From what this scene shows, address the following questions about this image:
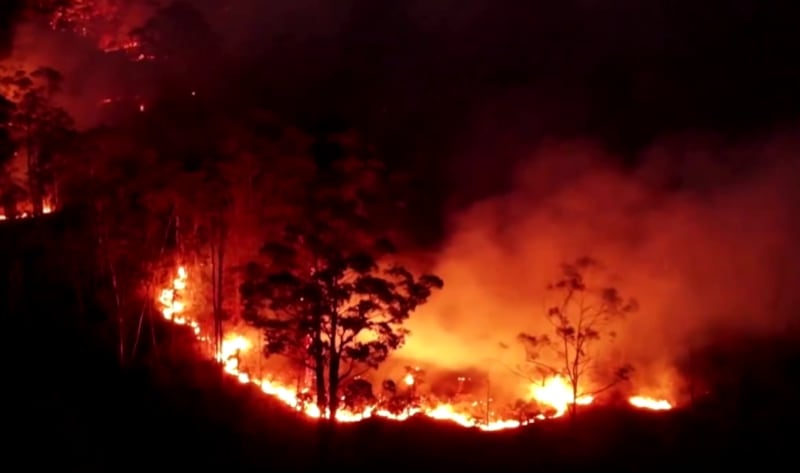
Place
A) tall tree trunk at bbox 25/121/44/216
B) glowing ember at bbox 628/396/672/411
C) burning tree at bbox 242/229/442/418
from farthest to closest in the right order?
tall tree trunk at bbox 25/121/44/216 < glowing ember at bbox 628/396/672/411 < burning tree at bbox 242/229/442/418

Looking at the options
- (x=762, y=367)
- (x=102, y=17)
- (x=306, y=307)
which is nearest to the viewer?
(x=306, y=307)

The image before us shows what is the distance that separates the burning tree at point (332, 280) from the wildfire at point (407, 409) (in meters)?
1.49

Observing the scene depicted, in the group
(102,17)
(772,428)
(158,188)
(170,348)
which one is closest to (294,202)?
(158,188)

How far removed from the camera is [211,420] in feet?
62.0

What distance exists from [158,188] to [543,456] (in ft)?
32.7

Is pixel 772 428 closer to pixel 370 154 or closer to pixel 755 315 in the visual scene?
pixel 755 315

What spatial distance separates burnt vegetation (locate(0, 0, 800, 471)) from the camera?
17.6 meters

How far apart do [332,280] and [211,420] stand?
4.03 metres

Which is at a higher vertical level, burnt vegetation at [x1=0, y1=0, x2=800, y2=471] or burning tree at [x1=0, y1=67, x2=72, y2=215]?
burning tree at [x1=0, y1=67, x2=72, y2=215]

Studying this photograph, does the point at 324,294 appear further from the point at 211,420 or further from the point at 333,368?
the point at 211,420

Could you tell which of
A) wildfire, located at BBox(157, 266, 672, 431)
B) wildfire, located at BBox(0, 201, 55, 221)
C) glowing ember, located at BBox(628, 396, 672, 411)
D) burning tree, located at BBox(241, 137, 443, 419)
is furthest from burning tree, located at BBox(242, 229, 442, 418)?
wildfire, located at BBox(0, 201, 55, 221)

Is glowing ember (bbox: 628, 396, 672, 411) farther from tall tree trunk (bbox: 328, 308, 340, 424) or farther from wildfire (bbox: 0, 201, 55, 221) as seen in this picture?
wildfire (bbox: 0, 201, 55, 221)

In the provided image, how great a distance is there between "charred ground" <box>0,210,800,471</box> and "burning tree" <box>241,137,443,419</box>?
1.86 meters

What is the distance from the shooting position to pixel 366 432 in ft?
61.5
